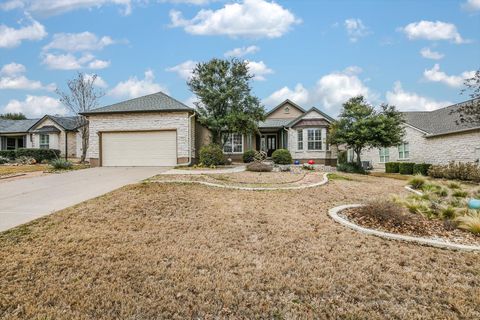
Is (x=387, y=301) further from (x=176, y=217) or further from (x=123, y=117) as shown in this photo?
(x=123, y=117)

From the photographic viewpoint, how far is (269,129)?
26.3 metres

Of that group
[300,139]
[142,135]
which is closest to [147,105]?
[142,135]

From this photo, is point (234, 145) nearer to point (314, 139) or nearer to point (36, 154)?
point (314, 139)

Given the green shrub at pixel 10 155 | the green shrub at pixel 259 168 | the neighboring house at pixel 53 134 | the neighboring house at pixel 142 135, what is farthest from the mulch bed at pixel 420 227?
the green shrub at pixel 10 155

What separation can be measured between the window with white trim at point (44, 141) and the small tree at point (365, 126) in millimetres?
26899

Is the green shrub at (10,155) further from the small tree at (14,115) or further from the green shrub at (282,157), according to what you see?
the small tree at (14,115)

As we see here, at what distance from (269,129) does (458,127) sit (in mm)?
14081

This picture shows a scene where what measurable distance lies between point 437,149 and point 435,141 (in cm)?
65

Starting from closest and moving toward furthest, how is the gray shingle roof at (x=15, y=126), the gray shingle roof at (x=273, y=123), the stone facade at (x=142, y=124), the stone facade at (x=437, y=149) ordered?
the stone facade at (x=437, y=149)
the stone facade at (x=142, y=124)
the gray shingle roof at (x=273, y=123)
the gray shingle roof at (x=15, y=126)

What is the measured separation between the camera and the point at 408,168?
66.0 feet

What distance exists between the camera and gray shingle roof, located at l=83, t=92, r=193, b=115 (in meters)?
18.8

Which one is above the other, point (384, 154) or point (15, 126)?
point (15, 126)

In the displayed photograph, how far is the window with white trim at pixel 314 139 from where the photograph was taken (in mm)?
23422

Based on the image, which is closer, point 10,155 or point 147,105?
point 147,105
